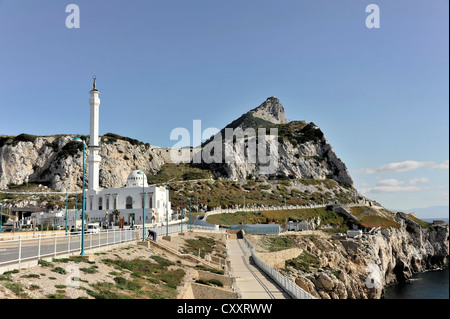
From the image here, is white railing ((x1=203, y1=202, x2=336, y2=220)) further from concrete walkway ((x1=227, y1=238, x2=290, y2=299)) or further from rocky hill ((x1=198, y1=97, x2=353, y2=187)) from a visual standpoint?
rocky hill ((x1=198, y1=97, x2=353, y2=187))

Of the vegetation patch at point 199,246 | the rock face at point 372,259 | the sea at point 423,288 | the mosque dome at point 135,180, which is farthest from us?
the mosque dome at point 135,180

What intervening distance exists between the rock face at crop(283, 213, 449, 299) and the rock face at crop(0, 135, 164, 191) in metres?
84.8

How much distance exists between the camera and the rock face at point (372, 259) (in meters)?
47.5

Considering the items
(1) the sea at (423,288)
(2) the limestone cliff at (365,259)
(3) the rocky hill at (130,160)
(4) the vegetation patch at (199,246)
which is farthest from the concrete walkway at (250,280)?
(3) the rocky hill at (130,160)

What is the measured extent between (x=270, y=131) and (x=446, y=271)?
10604 centimetres

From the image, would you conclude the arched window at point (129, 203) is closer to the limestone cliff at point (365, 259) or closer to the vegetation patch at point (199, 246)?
the vegetation patch at point (199, 246)

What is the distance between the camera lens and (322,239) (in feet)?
242

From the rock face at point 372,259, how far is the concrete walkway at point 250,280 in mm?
6200

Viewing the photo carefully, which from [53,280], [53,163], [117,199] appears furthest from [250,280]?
[53,163]

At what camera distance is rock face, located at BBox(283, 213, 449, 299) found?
47.5 metres

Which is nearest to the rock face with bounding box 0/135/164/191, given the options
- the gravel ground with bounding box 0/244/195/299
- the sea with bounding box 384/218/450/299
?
the sea with bounding box 384/218/450/299
